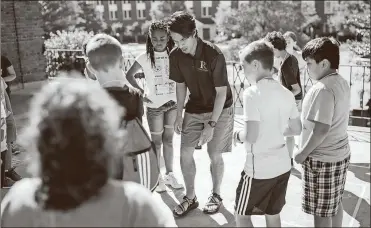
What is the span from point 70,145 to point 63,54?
12.1m

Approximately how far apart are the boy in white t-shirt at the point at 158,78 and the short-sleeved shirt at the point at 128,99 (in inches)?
64.3

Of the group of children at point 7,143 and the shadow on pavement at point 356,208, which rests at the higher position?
the group of children at point 7,143

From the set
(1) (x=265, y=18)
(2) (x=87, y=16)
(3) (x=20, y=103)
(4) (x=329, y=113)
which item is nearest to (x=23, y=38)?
(3) (x=20, y=103)

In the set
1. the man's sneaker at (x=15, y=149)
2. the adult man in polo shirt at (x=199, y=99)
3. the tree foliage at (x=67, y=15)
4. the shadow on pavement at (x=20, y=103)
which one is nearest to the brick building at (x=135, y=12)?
the tree foliage at (x=67, y=15)

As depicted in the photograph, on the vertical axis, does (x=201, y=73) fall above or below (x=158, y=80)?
above

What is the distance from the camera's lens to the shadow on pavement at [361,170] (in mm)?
4982

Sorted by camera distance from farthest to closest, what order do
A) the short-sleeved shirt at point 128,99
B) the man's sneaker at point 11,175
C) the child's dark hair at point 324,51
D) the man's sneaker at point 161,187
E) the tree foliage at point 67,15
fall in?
the tree foliage at point 67,15
the man's sneaker at point 11,175
the man's sneaker at point 161,187
the child's dark hair at point 324,51
the short-sleeved shirt at point 128,99

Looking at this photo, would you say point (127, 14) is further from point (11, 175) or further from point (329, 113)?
point (329, 113)

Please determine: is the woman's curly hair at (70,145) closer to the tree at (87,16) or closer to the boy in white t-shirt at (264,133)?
the boy in white t-shirt at (264,133)

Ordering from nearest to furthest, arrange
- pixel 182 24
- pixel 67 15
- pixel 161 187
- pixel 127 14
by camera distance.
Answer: pixel 182 24 → pixel 161 187 → pixel 67 15 → pixel 127 14

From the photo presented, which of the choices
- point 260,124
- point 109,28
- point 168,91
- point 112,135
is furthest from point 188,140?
point 109,28

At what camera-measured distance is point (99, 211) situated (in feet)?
4.63

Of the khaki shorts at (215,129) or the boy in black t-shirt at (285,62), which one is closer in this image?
the khaki shorts at (215,129)

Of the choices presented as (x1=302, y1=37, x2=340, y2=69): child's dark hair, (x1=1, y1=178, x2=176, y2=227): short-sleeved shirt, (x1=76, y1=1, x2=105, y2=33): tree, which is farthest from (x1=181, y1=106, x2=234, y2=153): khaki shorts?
(x1=76, y1=1, x2=105, y2=33): tree
